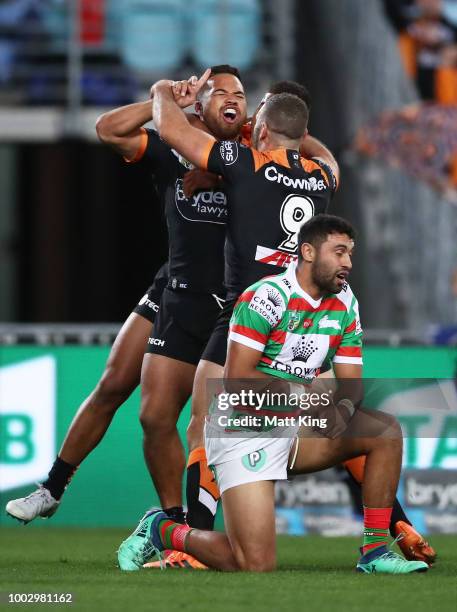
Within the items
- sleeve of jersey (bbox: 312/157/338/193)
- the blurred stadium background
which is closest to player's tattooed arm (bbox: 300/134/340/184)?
sleeve of jersey (bbox: 312/157/338/193)

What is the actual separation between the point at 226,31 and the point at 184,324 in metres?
8.06

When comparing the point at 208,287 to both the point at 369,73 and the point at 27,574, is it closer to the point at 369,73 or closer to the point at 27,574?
the point at 27,574

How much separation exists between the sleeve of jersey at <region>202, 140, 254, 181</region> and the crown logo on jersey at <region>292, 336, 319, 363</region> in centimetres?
75

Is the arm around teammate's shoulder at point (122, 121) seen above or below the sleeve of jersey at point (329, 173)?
above

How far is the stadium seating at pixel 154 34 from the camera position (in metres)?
14.3

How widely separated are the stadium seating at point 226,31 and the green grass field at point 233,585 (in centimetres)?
781

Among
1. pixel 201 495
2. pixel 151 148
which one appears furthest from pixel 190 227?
pixel 201 495

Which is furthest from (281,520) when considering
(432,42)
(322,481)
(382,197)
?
(432,42)

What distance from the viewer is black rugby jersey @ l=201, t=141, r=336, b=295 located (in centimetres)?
604

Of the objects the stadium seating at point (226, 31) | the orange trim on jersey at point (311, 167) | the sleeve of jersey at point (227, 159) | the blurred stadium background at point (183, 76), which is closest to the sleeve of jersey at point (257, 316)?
the sleeve of jersey at point (227, 159)

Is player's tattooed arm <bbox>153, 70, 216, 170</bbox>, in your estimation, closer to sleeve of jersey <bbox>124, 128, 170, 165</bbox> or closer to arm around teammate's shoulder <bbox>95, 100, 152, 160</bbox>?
arm around teammate's shoulder <bbox>95, 100, 152, 160</bbox>

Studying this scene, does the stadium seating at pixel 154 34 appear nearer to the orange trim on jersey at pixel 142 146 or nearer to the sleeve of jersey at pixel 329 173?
the orange trim on jersey at pixel 142 146

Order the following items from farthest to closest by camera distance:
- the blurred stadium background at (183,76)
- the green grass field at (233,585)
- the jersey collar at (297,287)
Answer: the blurred stadium background at (183,76) → the jersey collar at (297,287) → the green grass field at (233,585)

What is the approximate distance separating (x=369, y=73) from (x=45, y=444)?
20.7 ft
